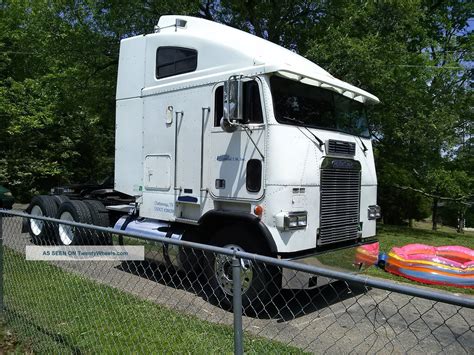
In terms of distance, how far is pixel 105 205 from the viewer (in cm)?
863

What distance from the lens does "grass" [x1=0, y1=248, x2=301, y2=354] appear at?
3934 millimetres

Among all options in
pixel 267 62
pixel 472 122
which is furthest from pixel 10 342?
pixel 472 122

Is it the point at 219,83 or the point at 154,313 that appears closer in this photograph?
the point at 154,313

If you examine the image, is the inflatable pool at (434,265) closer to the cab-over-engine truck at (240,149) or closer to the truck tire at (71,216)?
the cab-over-engine truck at (240,149)

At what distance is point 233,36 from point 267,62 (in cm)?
108

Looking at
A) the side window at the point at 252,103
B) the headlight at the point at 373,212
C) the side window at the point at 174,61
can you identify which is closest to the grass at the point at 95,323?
the side window at the point at 252,103

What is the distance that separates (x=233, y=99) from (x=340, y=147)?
1548mm

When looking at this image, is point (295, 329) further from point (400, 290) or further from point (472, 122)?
point (472, 122)

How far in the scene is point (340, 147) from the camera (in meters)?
5.82

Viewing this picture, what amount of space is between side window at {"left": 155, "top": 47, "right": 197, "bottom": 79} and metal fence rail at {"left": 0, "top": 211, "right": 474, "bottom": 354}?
2573 millimetres

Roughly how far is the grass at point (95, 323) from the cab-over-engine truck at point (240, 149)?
0.79m

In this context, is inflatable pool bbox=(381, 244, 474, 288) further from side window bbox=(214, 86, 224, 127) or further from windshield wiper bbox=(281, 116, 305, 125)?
side window bbox=(214, 86, 224, 127)

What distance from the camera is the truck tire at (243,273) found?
201 inches

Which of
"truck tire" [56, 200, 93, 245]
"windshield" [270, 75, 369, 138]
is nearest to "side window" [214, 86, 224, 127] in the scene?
"windshield" [270, 75, 369, 138]
